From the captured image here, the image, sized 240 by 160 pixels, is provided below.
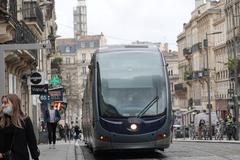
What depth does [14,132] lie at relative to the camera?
34.6 ft

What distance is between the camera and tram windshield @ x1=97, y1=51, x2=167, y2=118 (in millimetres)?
21453

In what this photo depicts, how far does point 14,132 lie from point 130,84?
37.6 ft

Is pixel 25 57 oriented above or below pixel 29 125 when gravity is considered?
above

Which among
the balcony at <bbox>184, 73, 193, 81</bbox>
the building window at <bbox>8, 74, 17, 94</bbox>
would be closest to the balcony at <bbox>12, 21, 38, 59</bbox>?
the building window at <bbox>8, 74, 17, 94</bbox>

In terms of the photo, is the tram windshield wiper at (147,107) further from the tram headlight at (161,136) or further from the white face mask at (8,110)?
the white face mask at (8,110)

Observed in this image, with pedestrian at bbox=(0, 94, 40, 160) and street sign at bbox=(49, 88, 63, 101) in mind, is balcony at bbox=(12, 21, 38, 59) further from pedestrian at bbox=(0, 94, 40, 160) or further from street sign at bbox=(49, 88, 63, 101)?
pedestrian at bbox=(0, 94, 40, 160)

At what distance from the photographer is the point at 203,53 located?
371 feet

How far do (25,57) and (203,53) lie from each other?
256ft

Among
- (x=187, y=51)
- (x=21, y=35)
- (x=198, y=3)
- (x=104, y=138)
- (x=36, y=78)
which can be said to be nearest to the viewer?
(x=104, y=138)

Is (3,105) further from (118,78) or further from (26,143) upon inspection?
(118,78)

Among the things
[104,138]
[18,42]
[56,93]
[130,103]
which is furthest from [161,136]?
[56,93]

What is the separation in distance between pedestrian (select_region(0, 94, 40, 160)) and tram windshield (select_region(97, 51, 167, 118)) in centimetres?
1060

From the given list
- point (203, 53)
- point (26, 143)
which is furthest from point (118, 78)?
point (203, 53)

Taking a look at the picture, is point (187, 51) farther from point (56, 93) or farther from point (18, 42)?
point (18, 42)
